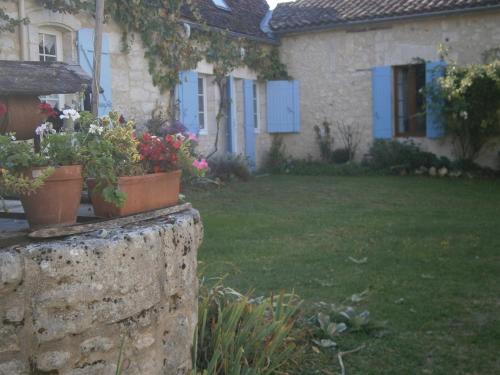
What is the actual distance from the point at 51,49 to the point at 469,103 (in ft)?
27.1

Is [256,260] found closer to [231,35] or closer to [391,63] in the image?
[231,35]

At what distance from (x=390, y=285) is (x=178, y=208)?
265 cm

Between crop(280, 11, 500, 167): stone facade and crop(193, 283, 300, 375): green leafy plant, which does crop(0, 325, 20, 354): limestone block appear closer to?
crop(193, 283, 300, 375): green leafy plant

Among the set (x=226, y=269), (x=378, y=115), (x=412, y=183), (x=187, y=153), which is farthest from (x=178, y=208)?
(x=378, y=115)

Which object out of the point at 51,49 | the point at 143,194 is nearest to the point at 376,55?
the point at 51,49

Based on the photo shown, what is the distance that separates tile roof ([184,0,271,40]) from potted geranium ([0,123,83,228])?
9866 millimetres

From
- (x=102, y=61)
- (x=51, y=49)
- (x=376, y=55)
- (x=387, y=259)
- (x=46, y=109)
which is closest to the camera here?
(x=46, y=109)

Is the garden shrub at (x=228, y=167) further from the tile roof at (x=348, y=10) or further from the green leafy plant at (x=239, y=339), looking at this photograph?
the green leafy plant at (x=239, y=339)

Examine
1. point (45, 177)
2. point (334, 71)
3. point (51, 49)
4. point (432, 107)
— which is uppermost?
point (334, 71)

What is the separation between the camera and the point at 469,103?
12836 mm

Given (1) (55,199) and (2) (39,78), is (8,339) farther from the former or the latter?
(2) (39,78)

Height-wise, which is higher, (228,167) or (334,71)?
(334,71)

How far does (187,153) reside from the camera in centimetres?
314

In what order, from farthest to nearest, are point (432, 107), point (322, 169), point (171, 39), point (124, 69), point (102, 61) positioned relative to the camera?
1. point (322, 169)
2. point (432, 107)
3. point (171, 39)
4. point (124, 69)
5. point (102, 61)
